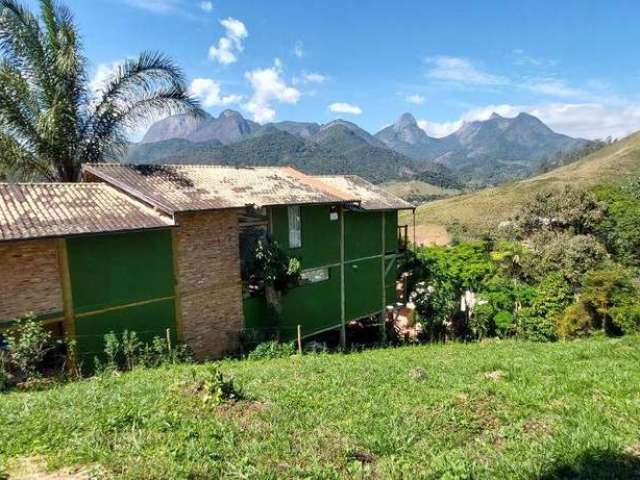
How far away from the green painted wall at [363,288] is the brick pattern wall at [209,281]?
5.61 metres

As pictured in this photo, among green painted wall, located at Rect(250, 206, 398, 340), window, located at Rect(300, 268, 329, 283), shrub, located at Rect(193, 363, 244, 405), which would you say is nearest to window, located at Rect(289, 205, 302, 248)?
green painted wall, located at Rect(250, 206, 398, 340)

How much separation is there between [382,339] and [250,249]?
361 inches

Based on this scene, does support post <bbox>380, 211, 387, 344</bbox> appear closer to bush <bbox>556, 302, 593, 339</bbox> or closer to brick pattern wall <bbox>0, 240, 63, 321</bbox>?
bush <bbox>556, 302, 593, 339</bbox>

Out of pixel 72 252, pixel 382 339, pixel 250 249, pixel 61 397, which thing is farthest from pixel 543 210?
pixel 61 397

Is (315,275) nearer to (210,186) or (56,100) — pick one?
(210,186)

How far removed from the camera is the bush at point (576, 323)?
1977 centimetres

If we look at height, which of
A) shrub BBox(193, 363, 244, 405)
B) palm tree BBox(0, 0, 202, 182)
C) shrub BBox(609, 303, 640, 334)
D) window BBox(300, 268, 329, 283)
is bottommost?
shrub BBox(609, 303, 640, 334)

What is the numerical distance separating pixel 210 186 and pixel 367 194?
26.5 feet

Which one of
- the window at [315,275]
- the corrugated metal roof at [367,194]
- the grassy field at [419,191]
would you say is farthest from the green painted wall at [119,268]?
the grassy field at [419,191]

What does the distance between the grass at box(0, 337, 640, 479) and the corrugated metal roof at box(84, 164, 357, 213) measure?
602 cm

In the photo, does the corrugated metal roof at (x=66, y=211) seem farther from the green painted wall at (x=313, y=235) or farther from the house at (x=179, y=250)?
the green painted wall at (x=313, y=235)

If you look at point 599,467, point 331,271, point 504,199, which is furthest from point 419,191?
point 599,467

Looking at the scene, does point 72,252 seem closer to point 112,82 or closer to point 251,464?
point 112,82

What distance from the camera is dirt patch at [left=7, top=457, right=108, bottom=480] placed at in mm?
4598
